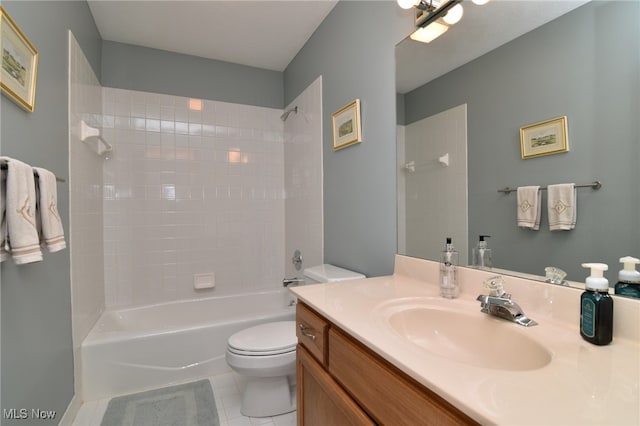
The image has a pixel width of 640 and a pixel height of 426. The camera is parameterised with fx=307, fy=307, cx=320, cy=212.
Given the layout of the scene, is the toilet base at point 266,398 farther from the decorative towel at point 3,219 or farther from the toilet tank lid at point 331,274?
the decorative towel at point 3,219

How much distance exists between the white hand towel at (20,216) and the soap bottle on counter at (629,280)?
164 cm

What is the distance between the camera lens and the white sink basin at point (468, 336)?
2.52 feet

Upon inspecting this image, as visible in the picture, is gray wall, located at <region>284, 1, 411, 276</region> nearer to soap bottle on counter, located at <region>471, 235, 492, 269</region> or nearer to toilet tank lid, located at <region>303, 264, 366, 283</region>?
toilet tank lid, located at <region>303, 264, 366, 283</region>

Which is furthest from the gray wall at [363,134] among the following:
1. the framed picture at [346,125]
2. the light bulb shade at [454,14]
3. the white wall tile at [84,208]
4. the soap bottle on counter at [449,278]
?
the white wall tile at [84,208]

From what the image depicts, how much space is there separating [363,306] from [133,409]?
5.33 feet

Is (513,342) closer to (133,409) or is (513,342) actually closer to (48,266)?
(48,266)

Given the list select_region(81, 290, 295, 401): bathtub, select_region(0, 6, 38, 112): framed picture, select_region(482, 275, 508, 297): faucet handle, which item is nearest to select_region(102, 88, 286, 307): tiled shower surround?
select_region(81, 290, 295, 401): bathtub

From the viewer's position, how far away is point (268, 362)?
157cm

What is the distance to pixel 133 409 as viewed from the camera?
68.6 inches

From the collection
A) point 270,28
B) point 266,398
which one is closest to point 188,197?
point 270,28

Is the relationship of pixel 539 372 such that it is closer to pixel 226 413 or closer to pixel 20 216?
pixel 20 216

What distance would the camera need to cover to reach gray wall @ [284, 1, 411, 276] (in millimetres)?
1560

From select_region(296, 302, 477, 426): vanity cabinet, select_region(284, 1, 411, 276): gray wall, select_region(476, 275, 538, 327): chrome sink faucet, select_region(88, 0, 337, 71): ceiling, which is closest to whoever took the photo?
select_region(296, 302, 477, 426): vanity cabinet

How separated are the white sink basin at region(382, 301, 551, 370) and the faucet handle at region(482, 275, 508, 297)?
84mm
